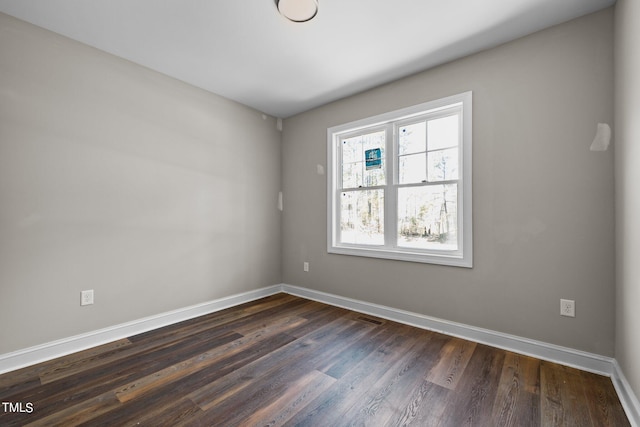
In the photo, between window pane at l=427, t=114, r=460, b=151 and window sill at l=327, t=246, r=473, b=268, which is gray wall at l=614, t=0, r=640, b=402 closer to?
window sill at l=327, t=246, r=473, b=268

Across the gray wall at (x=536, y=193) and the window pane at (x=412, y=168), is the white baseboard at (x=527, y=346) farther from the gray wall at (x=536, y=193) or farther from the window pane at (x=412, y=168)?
the window pane at (x=412, y=168)

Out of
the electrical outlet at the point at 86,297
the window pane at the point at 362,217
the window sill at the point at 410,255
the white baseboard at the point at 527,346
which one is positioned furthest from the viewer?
the window pane at the point at 362,217

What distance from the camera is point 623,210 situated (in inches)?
69.0

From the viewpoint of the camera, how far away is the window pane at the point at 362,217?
3242 millimetres

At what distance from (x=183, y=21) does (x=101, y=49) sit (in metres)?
0.95

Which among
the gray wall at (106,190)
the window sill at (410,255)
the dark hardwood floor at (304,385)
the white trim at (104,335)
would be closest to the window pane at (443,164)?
the window sill at (410,255)

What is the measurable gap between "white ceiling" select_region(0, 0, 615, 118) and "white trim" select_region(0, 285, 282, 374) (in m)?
2.46

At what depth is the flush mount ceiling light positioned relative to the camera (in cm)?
190

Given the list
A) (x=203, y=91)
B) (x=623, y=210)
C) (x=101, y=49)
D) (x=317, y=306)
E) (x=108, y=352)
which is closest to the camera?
(x=623, y=210)

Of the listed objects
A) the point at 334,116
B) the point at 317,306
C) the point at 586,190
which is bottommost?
the point at 317,306

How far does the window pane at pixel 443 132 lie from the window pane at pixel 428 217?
16.0 inches

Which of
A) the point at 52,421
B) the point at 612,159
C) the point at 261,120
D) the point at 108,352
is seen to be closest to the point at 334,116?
the point at 261,120

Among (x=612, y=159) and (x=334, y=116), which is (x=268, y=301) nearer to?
(x=334, y=116)

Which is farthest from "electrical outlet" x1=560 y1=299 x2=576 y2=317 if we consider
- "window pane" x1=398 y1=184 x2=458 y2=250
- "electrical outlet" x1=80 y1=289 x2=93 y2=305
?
"electrical outlet" x1=80 y1=289 x2=93 y2=305
